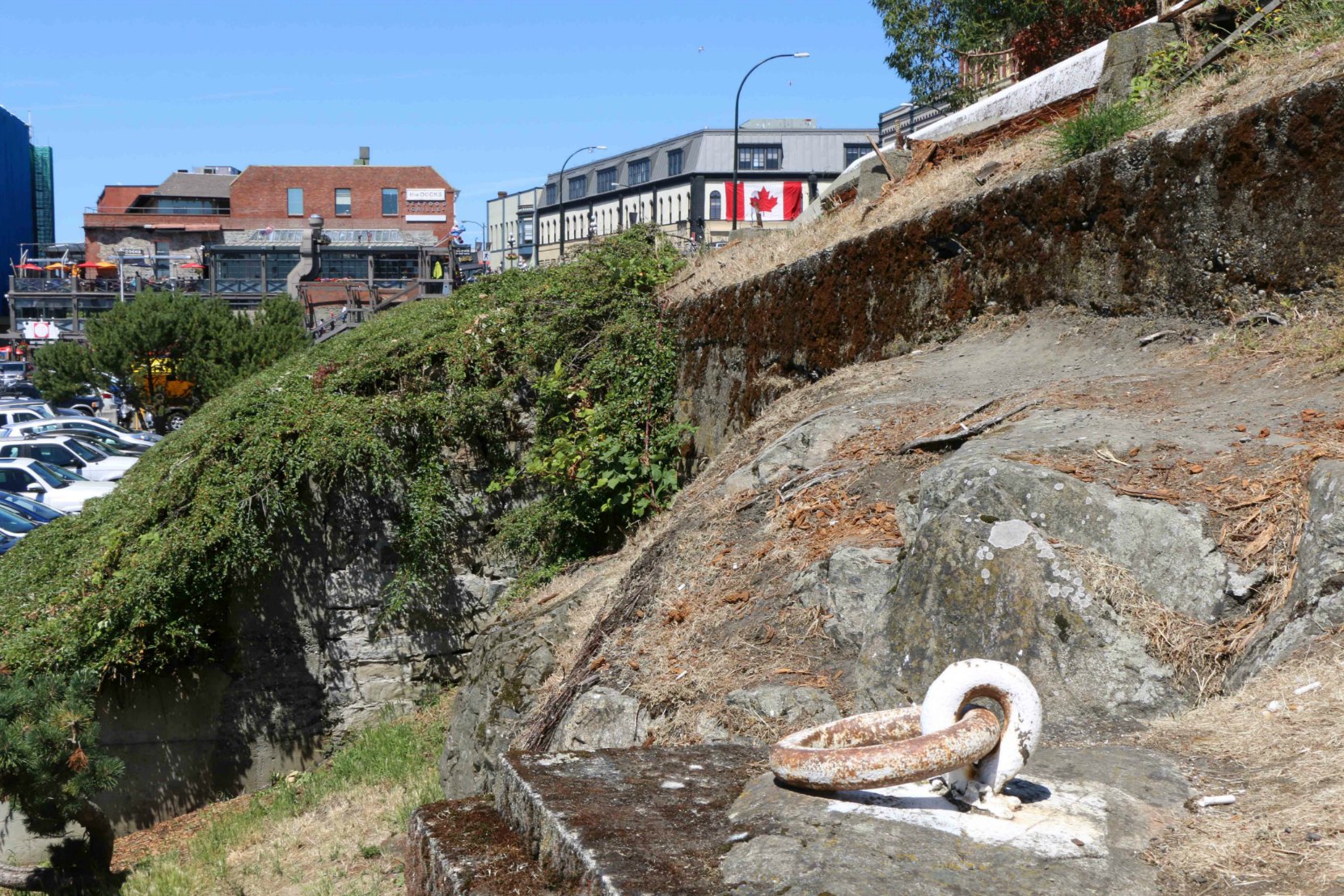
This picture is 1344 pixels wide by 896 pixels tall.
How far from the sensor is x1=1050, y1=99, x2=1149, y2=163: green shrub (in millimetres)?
7703

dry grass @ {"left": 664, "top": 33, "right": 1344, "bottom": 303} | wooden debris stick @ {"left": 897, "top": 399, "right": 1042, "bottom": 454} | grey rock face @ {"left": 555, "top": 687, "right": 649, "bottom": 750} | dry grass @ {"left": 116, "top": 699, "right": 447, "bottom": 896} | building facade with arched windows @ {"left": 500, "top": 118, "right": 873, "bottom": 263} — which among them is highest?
building facade with arched windows @ {"left": 500, "top": 118, "right": 873, "bottom": 263}

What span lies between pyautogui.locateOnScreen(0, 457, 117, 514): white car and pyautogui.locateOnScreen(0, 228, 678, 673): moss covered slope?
32.5ft

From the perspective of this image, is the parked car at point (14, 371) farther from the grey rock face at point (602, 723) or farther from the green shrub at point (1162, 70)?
the grey rock face at point (602, 723)

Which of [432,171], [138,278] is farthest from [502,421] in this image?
[432,171]

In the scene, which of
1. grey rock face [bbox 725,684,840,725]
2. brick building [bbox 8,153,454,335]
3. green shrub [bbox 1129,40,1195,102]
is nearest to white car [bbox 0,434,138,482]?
green shrub [bbox 1129,40,1195,102]

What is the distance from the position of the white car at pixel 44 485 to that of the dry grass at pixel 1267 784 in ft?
69.4

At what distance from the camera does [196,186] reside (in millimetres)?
81562

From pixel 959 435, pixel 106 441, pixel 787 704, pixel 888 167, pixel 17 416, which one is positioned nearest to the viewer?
pixel 787 704

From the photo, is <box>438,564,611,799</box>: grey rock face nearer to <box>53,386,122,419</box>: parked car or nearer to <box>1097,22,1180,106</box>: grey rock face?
<box>1097,22,1180,106</box>: grey rock face

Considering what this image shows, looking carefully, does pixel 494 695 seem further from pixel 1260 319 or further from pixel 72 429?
pixel 72 429

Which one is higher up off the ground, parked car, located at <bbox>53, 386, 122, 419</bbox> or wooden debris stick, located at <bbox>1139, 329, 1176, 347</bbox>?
wooden debris stick, located at <bbox>1139, 329, 1176, 347</bbox>

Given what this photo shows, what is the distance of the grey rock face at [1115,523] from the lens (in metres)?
4.11

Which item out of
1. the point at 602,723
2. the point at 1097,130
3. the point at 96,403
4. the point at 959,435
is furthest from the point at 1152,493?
the point at 96,403

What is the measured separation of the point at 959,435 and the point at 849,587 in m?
1.13
